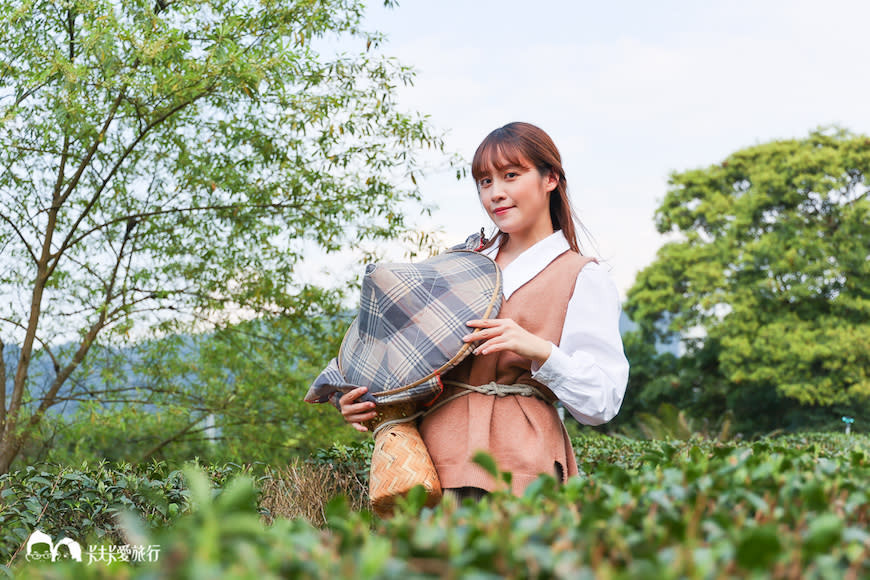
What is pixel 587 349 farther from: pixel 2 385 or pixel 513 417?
pixel 2 385

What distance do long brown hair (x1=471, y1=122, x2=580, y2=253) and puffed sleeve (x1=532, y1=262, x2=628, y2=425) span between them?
0.93 feet

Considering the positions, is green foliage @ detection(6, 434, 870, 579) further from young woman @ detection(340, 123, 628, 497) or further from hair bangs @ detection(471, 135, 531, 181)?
hair bangs @ detection(471, 135, 531, 181)

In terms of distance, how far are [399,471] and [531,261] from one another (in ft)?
2.47

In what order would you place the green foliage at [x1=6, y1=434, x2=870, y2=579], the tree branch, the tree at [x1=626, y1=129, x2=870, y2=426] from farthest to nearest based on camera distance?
1. the tree at [x1=626, y1=129, x2=870, y2=426]
2. the tree branch
3. the green foliage at [x1=6, y1=434, x2=870, y2=579]

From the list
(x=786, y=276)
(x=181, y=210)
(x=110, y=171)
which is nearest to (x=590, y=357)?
(x=181, y=210)

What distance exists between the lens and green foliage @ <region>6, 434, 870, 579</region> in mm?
823

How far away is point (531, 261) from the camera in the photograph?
241 centimetres

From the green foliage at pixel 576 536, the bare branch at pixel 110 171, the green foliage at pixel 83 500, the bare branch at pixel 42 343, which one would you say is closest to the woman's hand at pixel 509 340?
the green foliage at pixel 576 536

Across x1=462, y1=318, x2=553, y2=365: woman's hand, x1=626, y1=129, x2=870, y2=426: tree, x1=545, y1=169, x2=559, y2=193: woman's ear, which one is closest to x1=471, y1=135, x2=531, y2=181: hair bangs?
x1=545, y1=169, x2=559, y2=193: woman's ear

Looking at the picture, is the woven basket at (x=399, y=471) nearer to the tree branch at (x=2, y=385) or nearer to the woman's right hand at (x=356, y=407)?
the woman's right hand at (x=356, y=407)

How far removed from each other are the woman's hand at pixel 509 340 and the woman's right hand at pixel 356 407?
0.35 metres

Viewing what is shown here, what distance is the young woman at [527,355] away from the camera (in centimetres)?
212

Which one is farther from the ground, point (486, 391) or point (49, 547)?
point (486, 391)

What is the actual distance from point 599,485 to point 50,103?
592 centimetres
